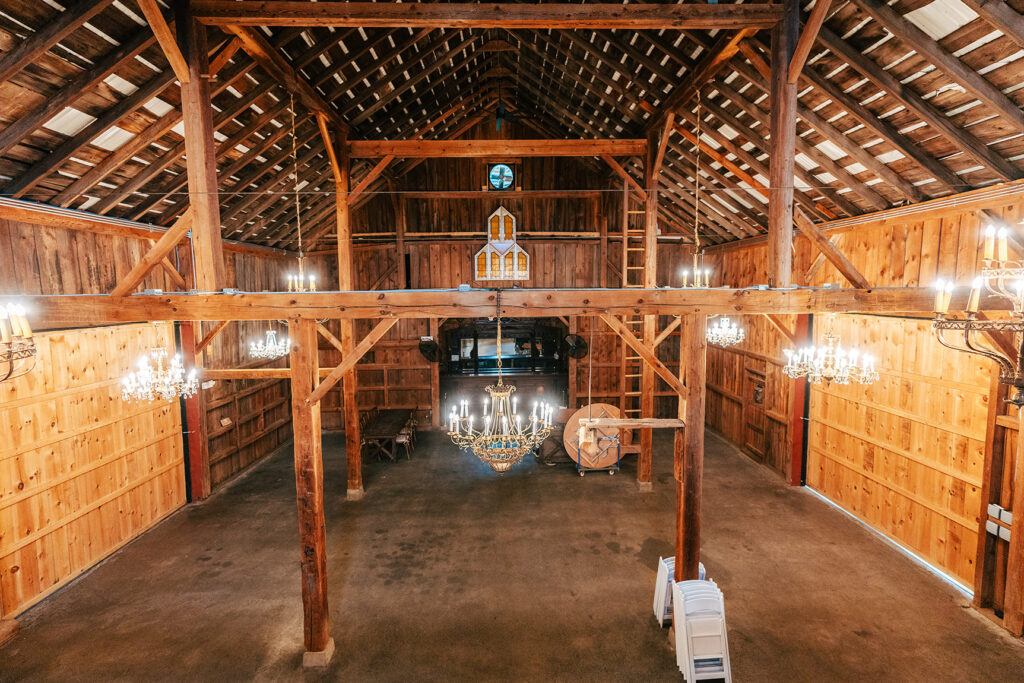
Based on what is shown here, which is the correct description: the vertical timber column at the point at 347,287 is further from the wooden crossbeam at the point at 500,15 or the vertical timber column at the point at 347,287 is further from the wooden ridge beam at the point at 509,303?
the wooden ridge beam at the point at 509,303

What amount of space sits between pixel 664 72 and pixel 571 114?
13.6 ft

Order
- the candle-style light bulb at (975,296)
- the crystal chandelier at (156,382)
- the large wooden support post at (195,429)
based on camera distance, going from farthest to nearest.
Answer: the large wooden support post at (195,429) → the crystal chandelier at (156,382) → the candle-style light bulb at (975,296)

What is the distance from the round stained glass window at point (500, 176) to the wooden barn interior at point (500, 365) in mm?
2086

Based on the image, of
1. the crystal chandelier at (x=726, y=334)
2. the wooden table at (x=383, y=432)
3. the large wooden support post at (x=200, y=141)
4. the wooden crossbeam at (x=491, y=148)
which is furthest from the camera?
the wooden table at (x=383, y=432)

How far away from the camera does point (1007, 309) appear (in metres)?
4.92

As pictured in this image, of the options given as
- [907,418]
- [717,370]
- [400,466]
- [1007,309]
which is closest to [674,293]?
[1007,309]

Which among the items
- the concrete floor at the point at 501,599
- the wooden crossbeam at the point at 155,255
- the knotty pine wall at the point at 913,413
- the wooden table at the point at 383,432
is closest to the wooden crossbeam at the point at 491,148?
the knotty pine wall at the point at 913,413

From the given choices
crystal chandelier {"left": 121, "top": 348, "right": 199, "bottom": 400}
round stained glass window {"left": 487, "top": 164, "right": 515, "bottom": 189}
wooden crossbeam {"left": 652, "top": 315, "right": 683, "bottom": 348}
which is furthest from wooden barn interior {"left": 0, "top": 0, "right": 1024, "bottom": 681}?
round stained glass window {"left": 487, "top": 164, "right": 515, "bottom": 189}

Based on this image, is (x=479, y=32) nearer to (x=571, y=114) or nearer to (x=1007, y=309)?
(x=571, y=114)

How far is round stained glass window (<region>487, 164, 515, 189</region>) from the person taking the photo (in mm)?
13867

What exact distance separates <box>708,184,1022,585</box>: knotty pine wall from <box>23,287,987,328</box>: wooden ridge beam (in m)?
1.87

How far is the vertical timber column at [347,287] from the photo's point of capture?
945 cm

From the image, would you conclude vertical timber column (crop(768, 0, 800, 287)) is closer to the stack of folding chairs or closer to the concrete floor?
the stack of folding chairs

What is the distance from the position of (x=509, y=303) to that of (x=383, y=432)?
820cm
